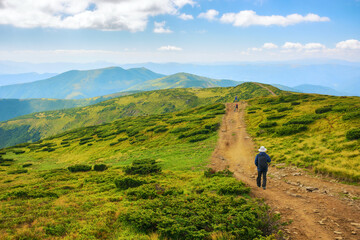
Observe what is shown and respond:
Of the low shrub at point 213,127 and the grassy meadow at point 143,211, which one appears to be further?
the low shrub at point 213,127

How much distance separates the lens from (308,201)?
422 inches

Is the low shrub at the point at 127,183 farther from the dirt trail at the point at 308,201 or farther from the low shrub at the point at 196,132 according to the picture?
the low shrub at the point at 196,132

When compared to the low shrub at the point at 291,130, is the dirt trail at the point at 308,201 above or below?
below

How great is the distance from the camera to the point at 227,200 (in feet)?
35.5

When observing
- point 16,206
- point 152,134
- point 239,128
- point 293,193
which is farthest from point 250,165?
point 152,134

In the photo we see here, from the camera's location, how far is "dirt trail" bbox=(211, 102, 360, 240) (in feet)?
26.3

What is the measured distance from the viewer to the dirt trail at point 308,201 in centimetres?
802

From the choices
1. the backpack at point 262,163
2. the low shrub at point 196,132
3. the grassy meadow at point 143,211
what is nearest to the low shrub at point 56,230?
the grassy meadow at point 143,211

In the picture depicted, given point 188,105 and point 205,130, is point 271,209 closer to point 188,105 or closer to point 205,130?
point 205,130

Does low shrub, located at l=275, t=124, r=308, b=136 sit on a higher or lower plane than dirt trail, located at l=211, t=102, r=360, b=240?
higher

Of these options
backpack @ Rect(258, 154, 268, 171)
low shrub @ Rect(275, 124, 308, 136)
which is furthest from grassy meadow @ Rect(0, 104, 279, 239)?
low shrub @ Rect(275, 124, 308, 136)

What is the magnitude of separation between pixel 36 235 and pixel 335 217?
15257 mm

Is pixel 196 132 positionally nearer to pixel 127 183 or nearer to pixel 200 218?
pixel 127 183

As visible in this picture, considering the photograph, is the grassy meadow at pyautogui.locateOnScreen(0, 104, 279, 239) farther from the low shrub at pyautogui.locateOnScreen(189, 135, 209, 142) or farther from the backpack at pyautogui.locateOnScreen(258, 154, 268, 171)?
the low shrub at pyautogui.locateOnScreen(189, 135, 209, 142)
